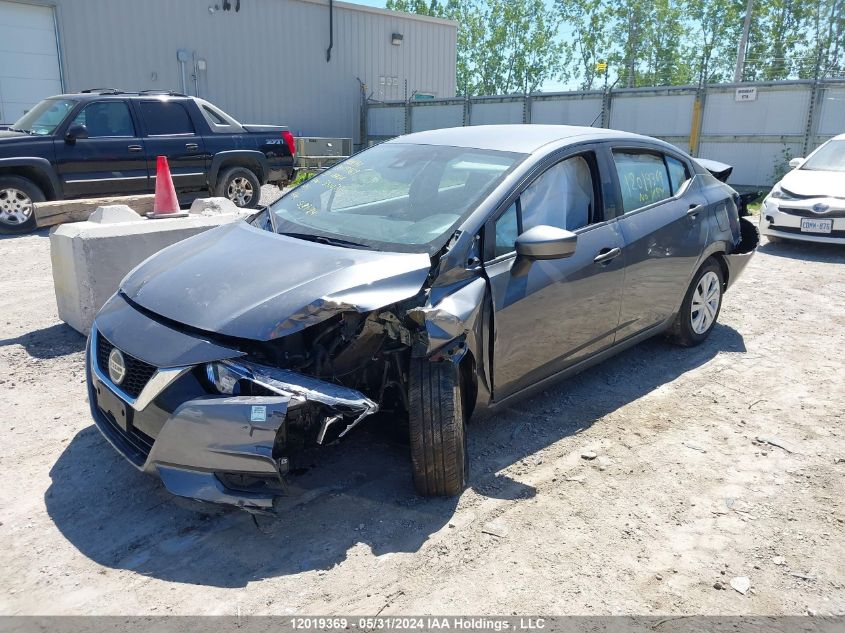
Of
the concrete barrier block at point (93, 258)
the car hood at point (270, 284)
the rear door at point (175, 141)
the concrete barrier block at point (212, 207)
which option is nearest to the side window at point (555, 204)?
the car hood at point (270, 284)

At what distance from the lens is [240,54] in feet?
65.8

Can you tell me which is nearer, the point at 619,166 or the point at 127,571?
the point at 127,571

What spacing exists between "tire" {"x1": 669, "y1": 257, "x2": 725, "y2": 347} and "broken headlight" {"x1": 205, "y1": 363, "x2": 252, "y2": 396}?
359 centimetres

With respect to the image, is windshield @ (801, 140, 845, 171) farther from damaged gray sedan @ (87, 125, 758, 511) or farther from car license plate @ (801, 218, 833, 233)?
damaged gray sedan @ (87, 125, 758, 511)

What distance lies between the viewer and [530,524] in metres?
3.18

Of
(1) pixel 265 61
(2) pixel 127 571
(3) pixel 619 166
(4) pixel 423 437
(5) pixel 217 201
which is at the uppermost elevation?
(1) pixel 265 61

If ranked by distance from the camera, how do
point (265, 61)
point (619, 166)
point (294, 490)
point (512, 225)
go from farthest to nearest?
point (265, 61) < point (619, 166) < point (512, 225) < point (294, 490)

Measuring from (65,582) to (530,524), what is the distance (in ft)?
6.47

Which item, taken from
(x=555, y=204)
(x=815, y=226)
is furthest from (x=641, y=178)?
(x=815, y=226)

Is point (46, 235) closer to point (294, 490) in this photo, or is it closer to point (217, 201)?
point (217, 201)

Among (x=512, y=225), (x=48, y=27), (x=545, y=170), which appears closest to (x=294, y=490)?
(x=512, y=225)

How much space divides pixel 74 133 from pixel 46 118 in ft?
1.92

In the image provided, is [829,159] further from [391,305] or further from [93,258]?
[93,258]

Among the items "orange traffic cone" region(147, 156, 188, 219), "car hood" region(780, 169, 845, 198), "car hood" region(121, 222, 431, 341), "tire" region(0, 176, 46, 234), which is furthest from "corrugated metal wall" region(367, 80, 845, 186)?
"car hood" region(121, 222, 431, 341)
